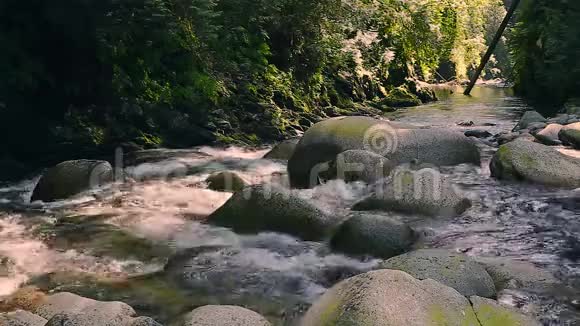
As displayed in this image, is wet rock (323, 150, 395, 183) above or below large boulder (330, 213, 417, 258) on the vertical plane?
above

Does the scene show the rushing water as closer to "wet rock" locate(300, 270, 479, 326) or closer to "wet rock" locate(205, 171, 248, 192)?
"wet rock" locate(205, 171, 248, 192)

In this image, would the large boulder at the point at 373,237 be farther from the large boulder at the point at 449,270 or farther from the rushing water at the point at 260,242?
the large boulder at the point at 449,270

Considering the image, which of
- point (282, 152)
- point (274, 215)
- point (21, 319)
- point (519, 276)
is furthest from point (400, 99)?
point (21, 319)

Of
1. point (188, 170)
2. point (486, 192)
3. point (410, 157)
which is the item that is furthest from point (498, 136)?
point (188, 170)

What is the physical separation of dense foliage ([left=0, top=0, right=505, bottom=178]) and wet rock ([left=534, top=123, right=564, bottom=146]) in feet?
16.9

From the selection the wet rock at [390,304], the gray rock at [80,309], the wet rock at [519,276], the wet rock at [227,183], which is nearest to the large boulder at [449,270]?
the wet rock at [519,276]

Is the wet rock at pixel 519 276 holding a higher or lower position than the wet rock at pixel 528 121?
lower

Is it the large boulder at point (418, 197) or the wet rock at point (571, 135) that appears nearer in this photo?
the large boulder at point (418, 197)

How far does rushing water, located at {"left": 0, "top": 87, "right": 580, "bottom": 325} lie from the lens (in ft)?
14.5

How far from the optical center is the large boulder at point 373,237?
5.20m

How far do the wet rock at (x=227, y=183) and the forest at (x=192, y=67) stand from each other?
276cm

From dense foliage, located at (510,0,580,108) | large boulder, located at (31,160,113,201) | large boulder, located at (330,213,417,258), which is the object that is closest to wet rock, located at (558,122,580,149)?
large boulder, located at (330,213,417,258)

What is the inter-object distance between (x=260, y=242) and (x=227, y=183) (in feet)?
6.93

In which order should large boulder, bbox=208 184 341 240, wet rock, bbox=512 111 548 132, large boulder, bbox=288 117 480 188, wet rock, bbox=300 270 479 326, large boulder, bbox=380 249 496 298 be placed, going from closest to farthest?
wet rock, bbox=300 270 479 326 < large boulder, bbox=380 249 496 298 < large boulder, bbox=208 184 341 240 < large boulder, bbox=288 117 480 188 < wet rock, bbox=512 111 548 132
